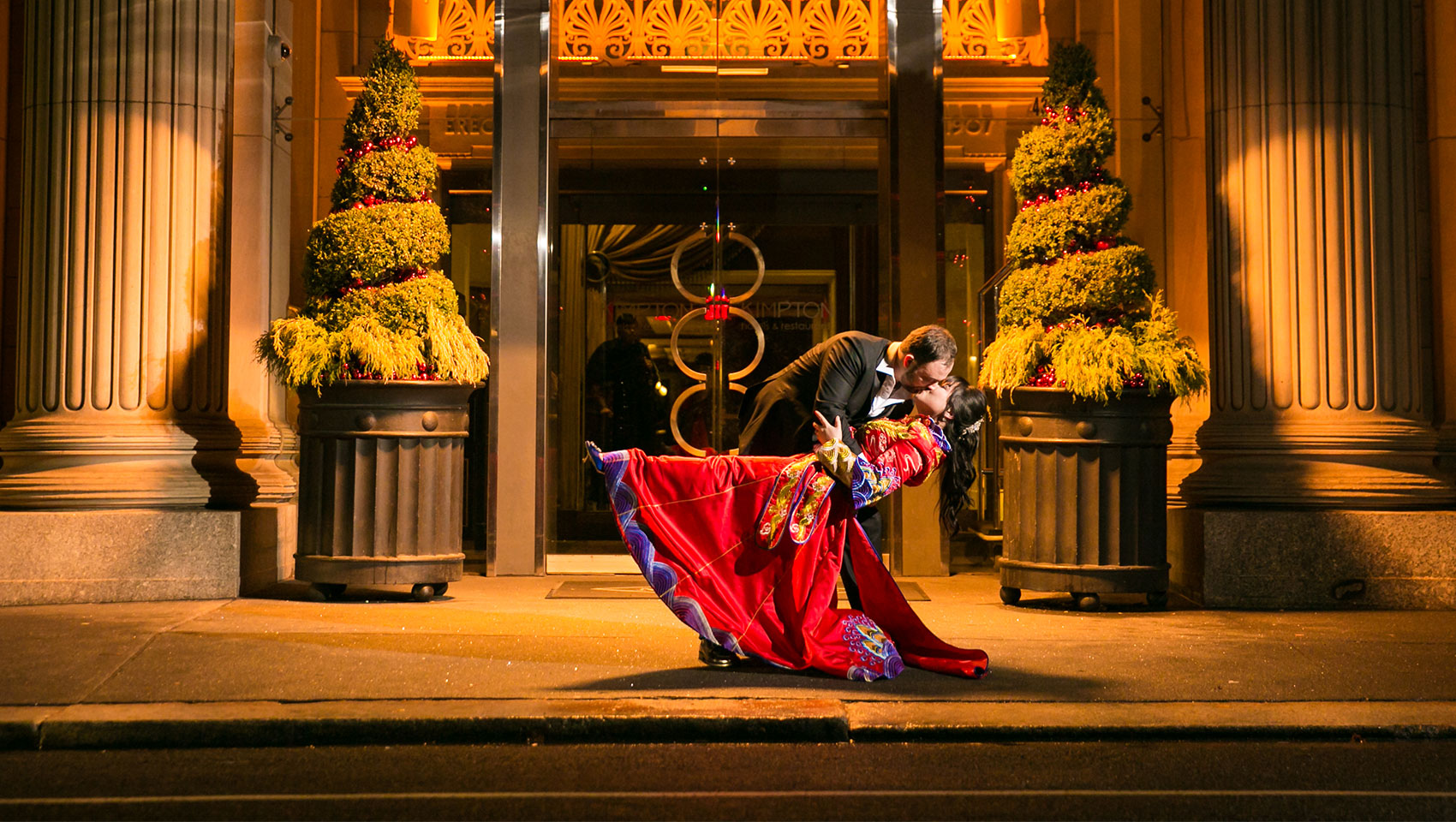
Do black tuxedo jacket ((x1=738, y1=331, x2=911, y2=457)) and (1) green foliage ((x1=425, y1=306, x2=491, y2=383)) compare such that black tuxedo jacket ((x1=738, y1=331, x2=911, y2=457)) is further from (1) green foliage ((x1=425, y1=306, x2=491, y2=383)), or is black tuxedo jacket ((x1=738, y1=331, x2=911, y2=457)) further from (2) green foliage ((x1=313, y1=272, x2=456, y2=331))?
(2) green foliage ((x1=313, y1=272, x2=456, y2=331))

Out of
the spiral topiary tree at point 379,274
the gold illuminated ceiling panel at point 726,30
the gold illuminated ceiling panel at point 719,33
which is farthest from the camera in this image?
the gold illuminated ceiling panel at point 726,30

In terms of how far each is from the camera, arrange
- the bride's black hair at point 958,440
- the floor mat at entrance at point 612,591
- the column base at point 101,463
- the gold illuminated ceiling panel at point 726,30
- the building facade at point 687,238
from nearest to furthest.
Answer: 1. the bride's black hair at point 958,440
2. the column base at point 101,463
3. the building facade at point 687,238
4. the floor mat at entrance at point 612,591
5. the gold illuminated ceiling panel at point 726,30

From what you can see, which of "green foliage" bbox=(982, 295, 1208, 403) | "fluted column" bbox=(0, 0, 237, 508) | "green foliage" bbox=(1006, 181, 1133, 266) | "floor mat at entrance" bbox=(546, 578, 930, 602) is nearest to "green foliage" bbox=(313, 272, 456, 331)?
"fluted column" bbox=(0, 0, 237, 508)

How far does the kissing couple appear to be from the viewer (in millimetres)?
5859

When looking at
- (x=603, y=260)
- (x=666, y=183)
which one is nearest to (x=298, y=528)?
(x=603, y=260)

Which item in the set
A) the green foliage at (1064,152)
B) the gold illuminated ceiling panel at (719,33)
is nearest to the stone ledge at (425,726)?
the green foliage at (1064,152)

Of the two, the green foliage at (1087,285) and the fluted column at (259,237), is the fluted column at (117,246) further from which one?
the green foliage at (1087,285)

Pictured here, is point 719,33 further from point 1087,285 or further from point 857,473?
point 857,473

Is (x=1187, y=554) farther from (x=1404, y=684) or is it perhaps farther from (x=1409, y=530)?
(x=1404, y=684)

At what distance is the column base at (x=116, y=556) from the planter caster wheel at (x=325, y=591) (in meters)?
0.51

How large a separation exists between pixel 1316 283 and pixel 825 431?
14.6 feet

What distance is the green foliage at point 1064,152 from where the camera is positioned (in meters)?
8.31

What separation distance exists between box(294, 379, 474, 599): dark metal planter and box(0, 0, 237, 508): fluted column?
1.00 metres

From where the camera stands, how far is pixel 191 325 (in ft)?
29.4
